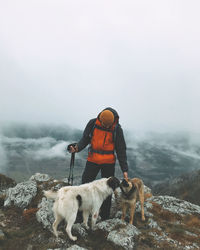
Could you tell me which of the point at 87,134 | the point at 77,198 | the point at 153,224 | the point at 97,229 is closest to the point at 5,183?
the point at 97,229

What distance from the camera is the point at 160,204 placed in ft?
47.9

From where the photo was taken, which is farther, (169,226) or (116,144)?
(169,226)

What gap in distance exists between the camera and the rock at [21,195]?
12.4 meters

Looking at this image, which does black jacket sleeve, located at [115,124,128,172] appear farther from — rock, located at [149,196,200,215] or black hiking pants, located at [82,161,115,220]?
rock, located at [149,196,200,215]

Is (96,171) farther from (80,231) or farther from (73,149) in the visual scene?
(80,231)

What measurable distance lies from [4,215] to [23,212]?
3.34 feet

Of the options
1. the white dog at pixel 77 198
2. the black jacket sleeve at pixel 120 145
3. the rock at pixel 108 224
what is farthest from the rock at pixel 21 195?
the black jacket sleeve at pixel 120 145

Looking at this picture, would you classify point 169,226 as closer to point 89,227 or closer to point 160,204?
point 160,204

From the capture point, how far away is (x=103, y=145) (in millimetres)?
9180

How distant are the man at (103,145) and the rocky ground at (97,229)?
174 centimetres

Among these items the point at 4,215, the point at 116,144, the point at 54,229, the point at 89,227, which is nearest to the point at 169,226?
the point at 89,227

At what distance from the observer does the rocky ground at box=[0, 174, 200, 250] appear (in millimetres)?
8195

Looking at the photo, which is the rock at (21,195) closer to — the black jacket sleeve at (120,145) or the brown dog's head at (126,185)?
the brown dog's head at (126,185)

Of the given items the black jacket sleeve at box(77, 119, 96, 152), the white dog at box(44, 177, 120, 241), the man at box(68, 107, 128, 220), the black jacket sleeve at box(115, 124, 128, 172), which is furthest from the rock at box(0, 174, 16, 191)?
the black jacket sleeve at box(115, 124, 128, 172)
